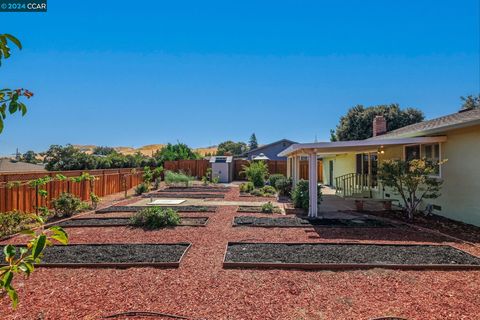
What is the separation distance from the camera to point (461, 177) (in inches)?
318

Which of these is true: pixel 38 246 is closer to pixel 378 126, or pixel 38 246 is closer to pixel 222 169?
pixel 378 126

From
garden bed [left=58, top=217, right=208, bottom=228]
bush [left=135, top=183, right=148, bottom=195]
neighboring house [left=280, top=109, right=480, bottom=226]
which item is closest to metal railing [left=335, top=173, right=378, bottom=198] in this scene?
neighboring house [left=280, top=109, right=480, bottom=226]

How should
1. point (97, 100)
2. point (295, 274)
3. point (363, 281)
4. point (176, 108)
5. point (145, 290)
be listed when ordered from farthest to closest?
point (176, 108), point (97, 100), point (295, 274), point (363, 281), point (145, 290)

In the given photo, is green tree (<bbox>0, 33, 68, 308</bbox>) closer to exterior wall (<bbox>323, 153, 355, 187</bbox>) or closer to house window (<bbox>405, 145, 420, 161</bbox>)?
house window (<bbox>405, 145, 420, 161</bbox>)

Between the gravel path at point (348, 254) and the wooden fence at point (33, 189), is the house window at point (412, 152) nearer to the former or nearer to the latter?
the gravel path at point (348, 254)

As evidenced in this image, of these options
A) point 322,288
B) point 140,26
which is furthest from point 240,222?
point 140,26

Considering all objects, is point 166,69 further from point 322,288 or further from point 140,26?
point 322,288

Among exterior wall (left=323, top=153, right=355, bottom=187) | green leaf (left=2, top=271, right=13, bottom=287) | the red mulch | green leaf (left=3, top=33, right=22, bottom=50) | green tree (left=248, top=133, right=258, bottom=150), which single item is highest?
green tree (left=248, top=133, right=258, bottom=150)

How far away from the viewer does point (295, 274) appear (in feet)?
14.4

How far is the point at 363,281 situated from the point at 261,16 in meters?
10.4

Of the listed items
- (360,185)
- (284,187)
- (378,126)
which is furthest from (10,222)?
(378,126)

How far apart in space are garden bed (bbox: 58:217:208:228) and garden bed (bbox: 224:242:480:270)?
2.37 meters

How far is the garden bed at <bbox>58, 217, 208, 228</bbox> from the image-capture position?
7.87 metres

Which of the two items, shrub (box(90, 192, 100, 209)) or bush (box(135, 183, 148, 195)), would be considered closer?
shrub (box(90, 192, 100, 209))
